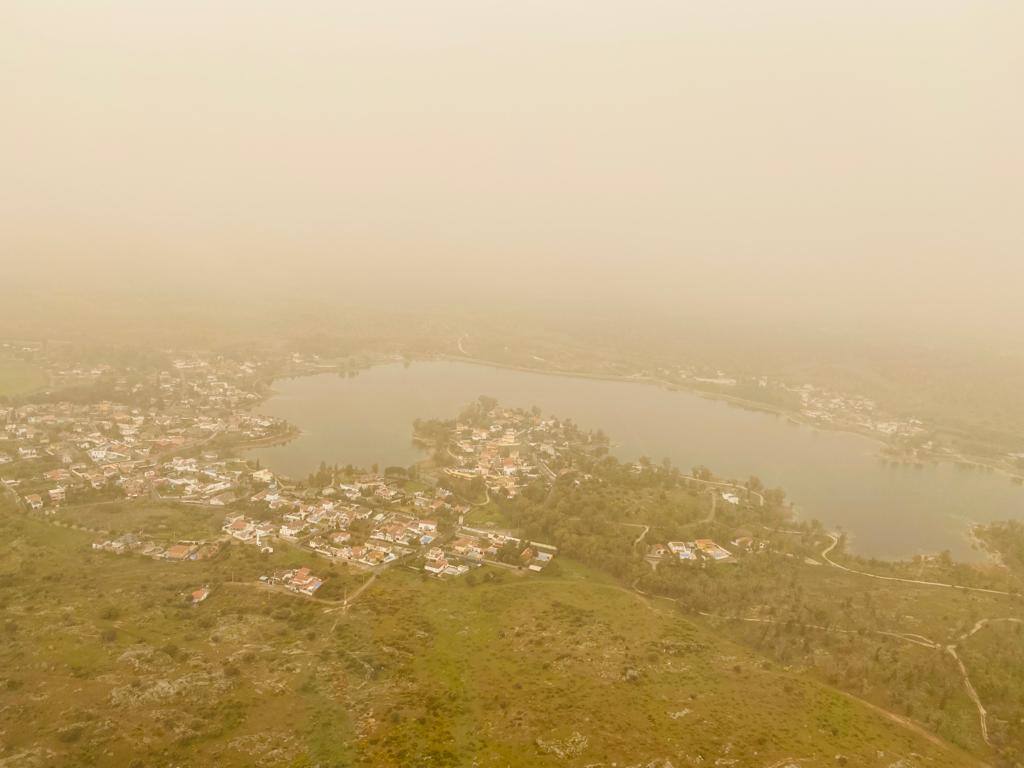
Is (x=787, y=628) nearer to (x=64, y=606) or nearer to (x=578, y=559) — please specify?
(x=578, y=559)

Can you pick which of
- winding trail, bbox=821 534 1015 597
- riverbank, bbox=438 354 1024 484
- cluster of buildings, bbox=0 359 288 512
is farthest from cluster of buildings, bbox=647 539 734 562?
riverbank, bbox=438 354 1024 484

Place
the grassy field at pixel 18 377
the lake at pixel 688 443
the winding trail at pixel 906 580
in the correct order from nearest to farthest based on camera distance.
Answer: the winding trail at pixel 906 580, the lake at pixel 688 443, the grassy field at pixel 18 377

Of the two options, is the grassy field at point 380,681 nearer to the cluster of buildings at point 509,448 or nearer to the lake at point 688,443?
the cluster of buildings at point 509,448

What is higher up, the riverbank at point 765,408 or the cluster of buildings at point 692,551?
the riverbank at point 765,408

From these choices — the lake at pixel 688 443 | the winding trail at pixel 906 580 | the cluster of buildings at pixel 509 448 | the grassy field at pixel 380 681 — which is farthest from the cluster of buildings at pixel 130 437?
the winding trail at pixel 906 580

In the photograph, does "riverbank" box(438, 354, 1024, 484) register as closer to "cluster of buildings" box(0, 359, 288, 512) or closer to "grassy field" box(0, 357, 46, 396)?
"cluster of buildings" box(0, 359, 288, 512)

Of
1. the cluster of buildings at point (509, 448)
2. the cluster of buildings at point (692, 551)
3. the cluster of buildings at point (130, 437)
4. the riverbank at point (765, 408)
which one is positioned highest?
the riverbank at point (765, 408)

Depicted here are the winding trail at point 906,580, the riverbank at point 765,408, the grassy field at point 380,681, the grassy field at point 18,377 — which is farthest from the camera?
the riverbank at point 765,408

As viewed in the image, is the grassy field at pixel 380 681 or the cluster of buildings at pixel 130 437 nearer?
the grassy field at pixel 380 681
